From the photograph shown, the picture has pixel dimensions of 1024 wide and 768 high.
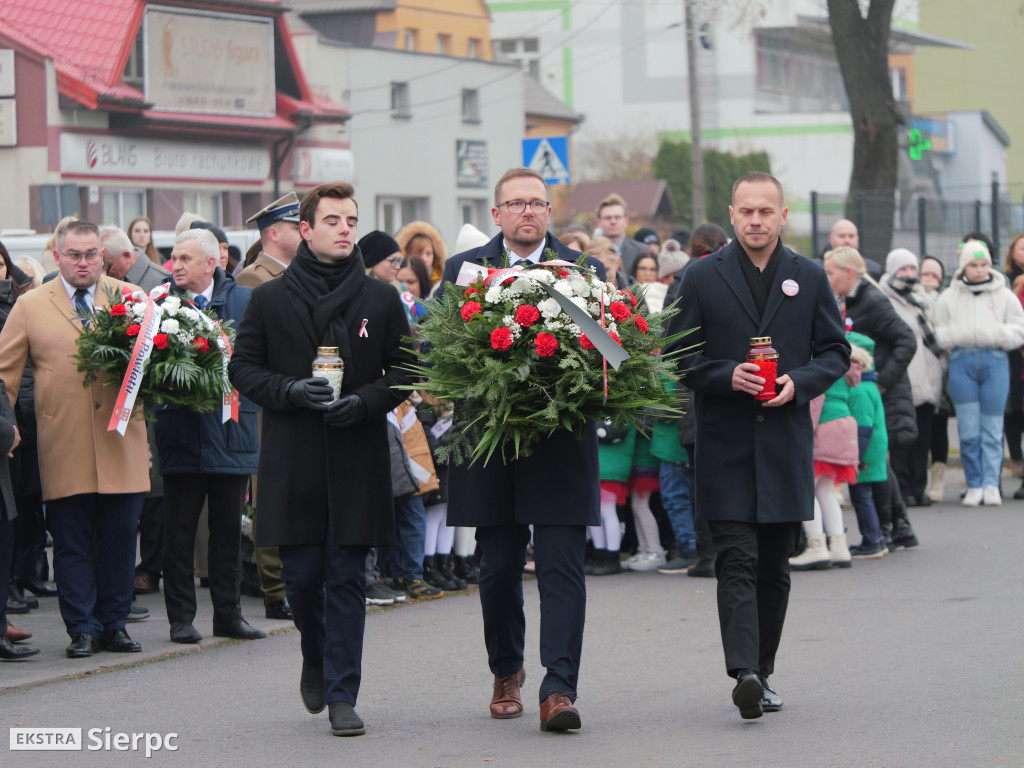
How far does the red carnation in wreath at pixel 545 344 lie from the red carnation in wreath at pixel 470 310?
33 cm

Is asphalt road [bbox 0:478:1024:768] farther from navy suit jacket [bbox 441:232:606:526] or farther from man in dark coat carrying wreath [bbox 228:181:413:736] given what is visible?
navy suit jacket [bbox 441:232:606:526]

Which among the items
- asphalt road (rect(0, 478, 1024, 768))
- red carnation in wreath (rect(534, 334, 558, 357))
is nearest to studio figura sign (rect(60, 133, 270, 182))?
asphalt road (rect(0, 478, 1024, 768))

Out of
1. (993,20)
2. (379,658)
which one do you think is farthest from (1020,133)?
(379,658)

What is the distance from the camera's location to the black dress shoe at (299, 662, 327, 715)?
6953 mm

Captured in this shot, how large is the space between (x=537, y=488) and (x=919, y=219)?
18.3 m

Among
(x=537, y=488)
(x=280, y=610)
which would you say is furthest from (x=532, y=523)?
(x=280, y=610)

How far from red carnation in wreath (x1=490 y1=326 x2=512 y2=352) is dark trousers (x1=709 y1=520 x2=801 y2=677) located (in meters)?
1.26

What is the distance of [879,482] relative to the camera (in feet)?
39.9

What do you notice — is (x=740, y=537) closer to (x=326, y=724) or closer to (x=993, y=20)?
(x=326, y=724)

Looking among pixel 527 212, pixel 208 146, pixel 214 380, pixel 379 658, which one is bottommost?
pixel 379 658

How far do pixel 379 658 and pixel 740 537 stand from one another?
246cm

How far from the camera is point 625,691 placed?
24.9 ft

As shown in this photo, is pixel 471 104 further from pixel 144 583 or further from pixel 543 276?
pixel 543 276

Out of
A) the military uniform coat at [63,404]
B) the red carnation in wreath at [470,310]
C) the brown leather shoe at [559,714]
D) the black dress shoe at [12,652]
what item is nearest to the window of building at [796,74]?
the military uniform coat at [63,404]
